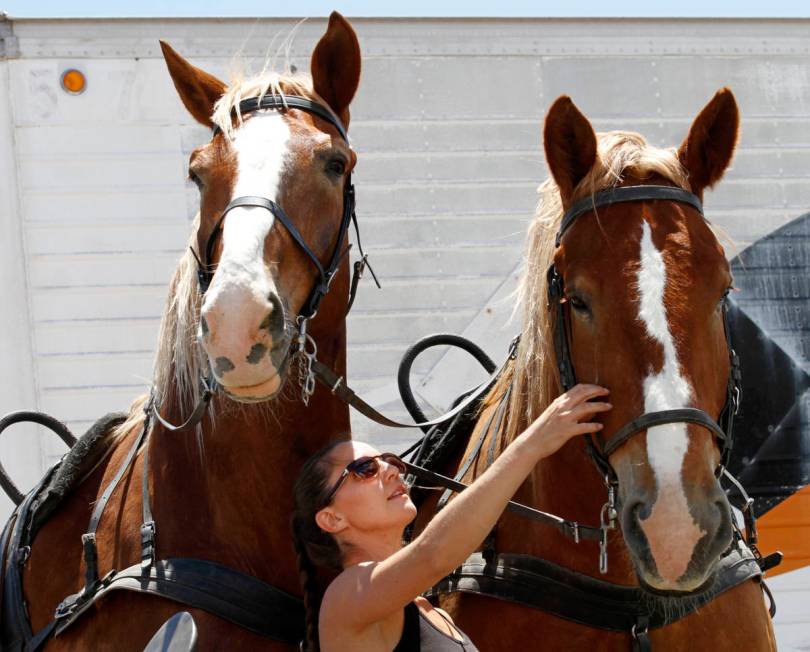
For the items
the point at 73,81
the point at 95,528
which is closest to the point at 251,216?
the point at 95,528

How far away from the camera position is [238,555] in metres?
2.71

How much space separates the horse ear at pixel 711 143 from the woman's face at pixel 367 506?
1073mm

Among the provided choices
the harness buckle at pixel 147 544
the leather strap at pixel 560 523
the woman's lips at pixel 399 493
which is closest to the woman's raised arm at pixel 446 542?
the woman's lips at pixel 399 493

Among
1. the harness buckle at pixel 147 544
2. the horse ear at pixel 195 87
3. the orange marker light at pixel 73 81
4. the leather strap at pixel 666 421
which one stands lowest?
the harness buckle at pixel 147 544

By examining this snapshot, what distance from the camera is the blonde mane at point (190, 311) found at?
2787 mm

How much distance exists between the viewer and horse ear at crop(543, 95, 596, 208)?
2760 mm

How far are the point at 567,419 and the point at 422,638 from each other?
599 mm

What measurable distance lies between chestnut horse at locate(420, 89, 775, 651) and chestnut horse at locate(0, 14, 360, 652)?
54 cm

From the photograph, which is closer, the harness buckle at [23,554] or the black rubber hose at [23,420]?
the harness buckle at [23,554]

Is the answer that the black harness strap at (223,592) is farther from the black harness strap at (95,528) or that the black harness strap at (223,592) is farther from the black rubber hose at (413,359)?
the black rubber hose at (413,359)

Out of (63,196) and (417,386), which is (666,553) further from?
(63,196)

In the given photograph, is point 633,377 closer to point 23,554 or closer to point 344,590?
point 344,590

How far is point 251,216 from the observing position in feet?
8.17

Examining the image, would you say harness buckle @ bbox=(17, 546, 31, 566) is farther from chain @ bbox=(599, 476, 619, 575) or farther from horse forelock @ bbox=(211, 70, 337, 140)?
chain @ bbox=(599, 476, 619, 575)
